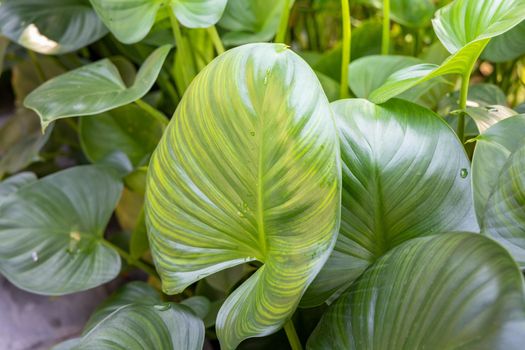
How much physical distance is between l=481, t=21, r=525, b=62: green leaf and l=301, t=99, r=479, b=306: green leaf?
26cm

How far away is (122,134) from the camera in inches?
32.9

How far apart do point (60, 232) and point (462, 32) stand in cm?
47

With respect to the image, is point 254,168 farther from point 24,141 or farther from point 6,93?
point 6,93

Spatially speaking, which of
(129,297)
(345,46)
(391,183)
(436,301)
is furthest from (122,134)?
(436,301)

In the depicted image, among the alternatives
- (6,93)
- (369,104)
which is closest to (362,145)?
(369,104)

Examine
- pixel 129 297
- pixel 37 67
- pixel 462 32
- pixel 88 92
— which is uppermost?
pixel 462 32

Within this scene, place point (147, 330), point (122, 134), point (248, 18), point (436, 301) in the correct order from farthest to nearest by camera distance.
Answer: point (122, 134), point (248, 18), point (147, 330), point (436, 301)

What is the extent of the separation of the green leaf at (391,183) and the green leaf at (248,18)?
0.26m

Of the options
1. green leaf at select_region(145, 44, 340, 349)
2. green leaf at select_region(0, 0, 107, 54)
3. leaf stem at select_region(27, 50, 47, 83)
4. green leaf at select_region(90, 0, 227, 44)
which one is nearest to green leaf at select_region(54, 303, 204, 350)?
green leaf at select_region(145, 44, 340, 349)

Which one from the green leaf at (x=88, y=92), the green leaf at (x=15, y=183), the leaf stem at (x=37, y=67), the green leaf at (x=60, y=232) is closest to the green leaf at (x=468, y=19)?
the green leaf at (x=88, y=92)

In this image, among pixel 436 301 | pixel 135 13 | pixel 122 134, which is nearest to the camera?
pixel 436 301

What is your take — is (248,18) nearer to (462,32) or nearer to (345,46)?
(345,46)

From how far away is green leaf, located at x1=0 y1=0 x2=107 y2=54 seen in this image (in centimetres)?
74

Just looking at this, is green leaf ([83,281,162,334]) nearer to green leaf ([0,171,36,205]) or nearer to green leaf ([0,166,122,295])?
green leaf ([0,166,122,295])
